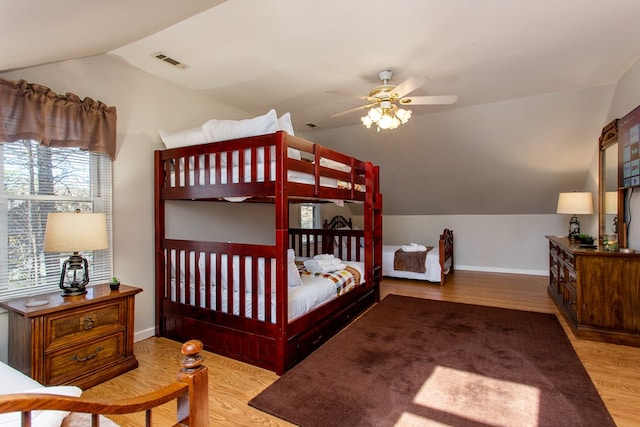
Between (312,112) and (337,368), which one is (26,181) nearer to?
(337,368)

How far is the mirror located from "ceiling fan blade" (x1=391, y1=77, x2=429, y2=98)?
2.48 metres

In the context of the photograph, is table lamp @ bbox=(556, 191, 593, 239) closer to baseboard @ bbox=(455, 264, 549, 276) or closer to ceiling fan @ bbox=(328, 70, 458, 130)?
baseboard @ bbox=(455, 264, 549, 276)

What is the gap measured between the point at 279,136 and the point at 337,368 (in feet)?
5.94

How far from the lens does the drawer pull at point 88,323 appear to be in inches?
86.4

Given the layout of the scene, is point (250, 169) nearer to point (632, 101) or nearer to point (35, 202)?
point (35, 202)

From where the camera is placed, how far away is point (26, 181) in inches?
91.6

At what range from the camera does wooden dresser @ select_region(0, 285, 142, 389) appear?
1.96 m

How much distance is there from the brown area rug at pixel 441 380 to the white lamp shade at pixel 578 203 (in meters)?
1.68

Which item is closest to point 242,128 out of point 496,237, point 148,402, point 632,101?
point 148,402

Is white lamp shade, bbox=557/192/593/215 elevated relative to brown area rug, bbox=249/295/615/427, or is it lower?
elevated

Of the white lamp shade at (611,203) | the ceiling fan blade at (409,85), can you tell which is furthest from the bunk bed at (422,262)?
the ceiling fan blade at (409,85)

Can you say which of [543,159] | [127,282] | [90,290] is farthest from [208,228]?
[543,159]

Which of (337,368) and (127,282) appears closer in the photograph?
(337,368)

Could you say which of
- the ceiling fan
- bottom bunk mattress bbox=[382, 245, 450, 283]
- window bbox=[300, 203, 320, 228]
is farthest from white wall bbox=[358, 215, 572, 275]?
the ceiling fan
